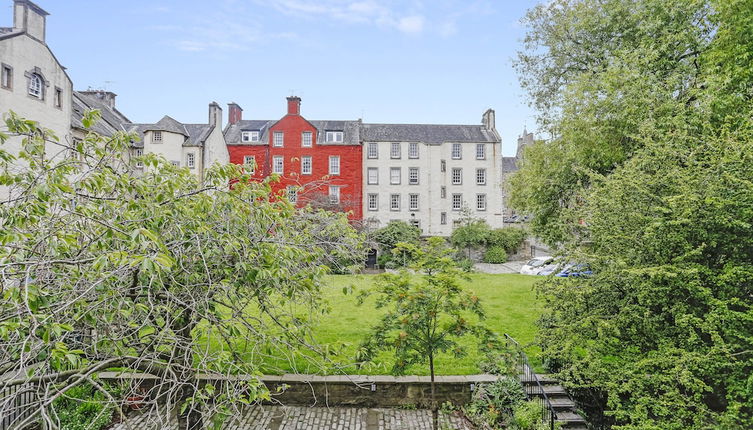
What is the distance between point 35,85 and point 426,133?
31.3 m

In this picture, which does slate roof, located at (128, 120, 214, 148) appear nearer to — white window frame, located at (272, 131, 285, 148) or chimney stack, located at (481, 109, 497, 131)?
white window frame, located at (272, 131, 285, 148)

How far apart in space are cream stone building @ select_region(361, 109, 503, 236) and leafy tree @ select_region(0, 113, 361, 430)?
31.3 meters

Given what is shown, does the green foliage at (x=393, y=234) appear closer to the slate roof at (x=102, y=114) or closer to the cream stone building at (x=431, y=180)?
the cream stone building at (x=431, y=180)

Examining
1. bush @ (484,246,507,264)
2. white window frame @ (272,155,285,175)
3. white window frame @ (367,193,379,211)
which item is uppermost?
white window frame @ (272,155,285,175)

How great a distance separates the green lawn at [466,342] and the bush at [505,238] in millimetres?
14871

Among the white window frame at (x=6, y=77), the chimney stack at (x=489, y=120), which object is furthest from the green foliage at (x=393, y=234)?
the white window frame at (x=6, y=77)

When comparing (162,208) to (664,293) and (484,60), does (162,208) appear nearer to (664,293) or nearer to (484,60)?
(664,293)

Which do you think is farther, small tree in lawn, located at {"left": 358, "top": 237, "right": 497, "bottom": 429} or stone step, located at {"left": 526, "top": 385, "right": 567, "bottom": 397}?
stone step, located at {"left": 526, "top": 385, "right": 567, "bottom": 397}

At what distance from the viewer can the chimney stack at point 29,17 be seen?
22672 millimetres

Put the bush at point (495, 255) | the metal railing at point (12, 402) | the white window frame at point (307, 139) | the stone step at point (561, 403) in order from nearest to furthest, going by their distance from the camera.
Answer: the metal railing at point (12, 402) → the stone step at point (561, 403) → the bush at point (495, 255) → the white window frame at point (307, 139)

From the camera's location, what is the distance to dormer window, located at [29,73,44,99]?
75.9 ft

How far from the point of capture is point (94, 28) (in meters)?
9.55

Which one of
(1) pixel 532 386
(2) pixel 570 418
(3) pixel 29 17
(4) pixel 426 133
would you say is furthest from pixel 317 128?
(2) pixel 570 418

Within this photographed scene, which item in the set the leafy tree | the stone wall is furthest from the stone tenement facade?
the leafy tree
